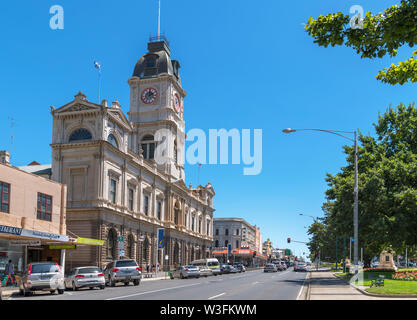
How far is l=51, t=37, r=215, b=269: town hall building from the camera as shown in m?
50.8

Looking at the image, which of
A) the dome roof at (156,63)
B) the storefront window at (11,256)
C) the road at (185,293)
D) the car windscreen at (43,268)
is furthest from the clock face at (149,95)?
the car windscreen at (43,268)

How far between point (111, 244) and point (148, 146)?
1053 inches

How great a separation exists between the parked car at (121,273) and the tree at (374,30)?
24682 millimetres

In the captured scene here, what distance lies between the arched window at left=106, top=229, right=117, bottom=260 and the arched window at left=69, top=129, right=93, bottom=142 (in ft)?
34.7

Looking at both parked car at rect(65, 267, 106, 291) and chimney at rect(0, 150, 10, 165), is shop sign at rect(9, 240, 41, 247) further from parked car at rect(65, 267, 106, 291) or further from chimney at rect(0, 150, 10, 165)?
chimney at rect(0, 150, 10, 165)

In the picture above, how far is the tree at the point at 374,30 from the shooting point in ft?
32.5

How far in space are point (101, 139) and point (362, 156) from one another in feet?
86.8

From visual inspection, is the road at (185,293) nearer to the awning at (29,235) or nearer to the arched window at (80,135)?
the awning at (29,235)

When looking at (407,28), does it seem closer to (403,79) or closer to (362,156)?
(403,79)

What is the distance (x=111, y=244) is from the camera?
2082 inches

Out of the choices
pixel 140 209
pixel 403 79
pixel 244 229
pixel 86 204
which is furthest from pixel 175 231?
pixel 244 229

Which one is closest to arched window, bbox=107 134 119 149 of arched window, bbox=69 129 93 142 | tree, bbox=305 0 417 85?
arched window, bbox=69 129 93 142

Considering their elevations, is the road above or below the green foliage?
below
